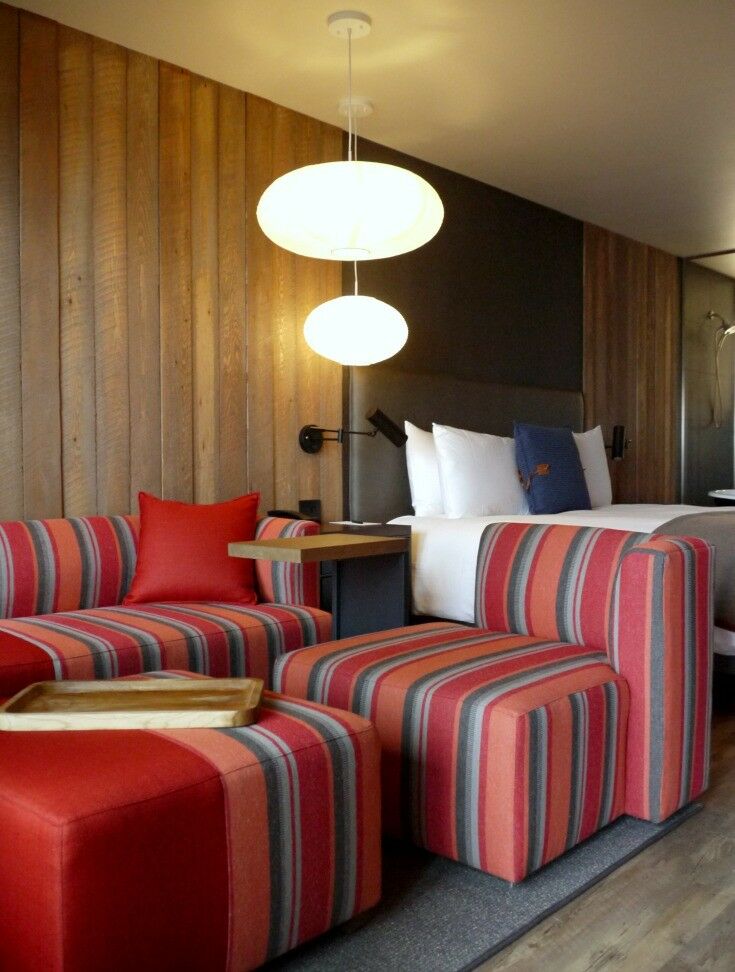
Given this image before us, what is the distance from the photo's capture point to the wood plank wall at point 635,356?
5.81m

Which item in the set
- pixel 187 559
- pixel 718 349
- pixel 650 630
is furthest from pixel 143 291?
pixel 718 349

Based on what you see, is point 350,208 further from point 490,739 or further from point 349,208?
point 490,739

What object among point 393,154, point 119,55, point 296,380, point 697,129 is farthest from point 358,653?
point 697,129

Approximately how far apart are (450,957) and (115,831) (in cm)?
70

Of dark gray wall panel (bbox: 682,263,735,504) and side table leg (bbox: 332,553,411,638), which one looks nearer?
side table leg (bbox: 332,553,411,638)

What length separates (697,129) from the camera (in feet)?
13.6

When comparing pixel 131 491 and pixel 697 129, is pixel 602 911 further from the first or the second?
pixel 697 129

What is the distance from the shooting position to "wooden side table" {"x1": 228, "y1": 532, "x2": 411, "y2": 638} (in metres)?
2.70

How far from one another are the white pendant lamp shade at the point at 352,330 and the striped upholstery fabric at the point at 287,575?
966 mm

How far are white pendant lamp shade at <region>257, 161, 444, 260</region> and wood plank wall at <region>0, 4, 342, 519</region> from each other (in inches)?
23.8

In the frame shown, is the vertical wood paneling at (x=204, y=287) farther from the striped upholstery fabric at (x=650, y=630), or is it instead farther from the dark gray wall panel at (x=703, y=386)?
the dark gray wall panel at (x=703, y=386)

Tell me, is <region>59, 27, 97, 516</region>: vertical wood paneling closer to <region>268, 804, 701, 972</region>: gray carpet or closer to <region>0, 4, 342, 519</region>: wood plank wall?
<region>0, 4, 342, 519</region>: wood plank wall

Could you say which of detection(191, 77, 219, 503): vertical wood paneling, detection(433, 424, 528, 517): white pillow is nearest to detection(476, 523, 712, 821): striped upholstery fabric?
detection(433, 424, 528, 517): white pillow

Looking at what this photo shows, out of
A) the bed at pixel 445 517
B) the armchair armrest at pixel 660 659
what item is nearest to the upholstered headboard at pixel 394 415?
the bed at pixel 445 517
